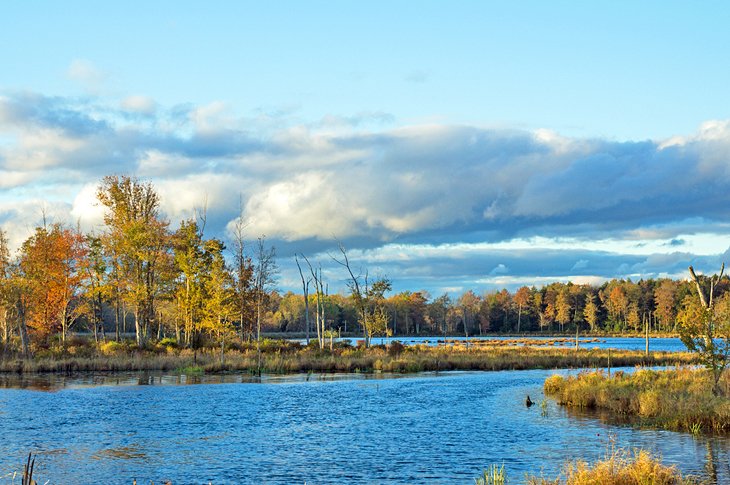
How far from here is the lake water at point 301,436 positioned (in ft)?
72.8

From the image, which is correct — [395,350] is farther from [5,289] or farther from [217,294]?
Answer: [5,289]

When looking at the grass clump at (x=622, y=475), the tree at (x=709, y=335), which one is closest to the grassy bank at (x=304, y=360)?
the tree at (x=709, y=335)

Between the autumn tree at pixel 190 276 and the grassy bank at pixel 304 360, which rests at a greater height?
the autumn tree at pixel 190 276

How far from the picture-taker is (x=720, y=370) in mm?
32719

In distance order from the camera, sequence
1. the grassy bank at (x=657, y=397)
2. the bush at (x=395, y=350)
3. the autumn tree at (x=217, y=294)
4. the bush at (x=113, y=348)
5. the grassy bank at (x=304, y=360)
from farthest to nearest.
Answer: the bush at (x=395, y=350), the autumn tree at (x=217, y=294), the bush at (x=113, y=348), the grassy bank at (x=304, y=360), the grassy bank at (x=657, y=397)

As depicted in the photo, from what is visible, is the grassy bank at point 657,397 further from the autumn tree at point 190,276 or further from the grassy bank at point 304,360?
the autumn tree at point 190,276

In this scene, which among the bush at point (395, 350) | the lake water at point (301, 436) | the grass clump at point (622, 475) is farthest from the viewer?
the bush at point (395, 350)

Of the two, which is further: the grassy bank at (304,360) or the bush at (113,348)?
the bush at (113,348)

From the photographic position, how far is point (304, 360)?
63656 mm

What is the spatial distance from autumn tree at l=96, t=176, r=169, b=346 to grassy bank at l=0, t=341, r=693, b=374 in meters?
6.08

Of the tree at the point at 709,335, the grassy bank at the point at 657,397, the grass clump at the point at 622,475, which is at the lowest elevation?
the grassy bank at the point at 657,397

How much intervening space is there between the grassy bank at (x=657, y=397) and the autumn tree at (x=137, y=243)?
42.8 m

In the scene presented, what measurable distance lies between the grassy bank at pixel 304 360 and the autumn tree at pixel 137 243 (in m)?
6.08

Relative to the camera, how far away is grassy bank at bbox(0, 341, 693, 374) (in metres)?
59.7
